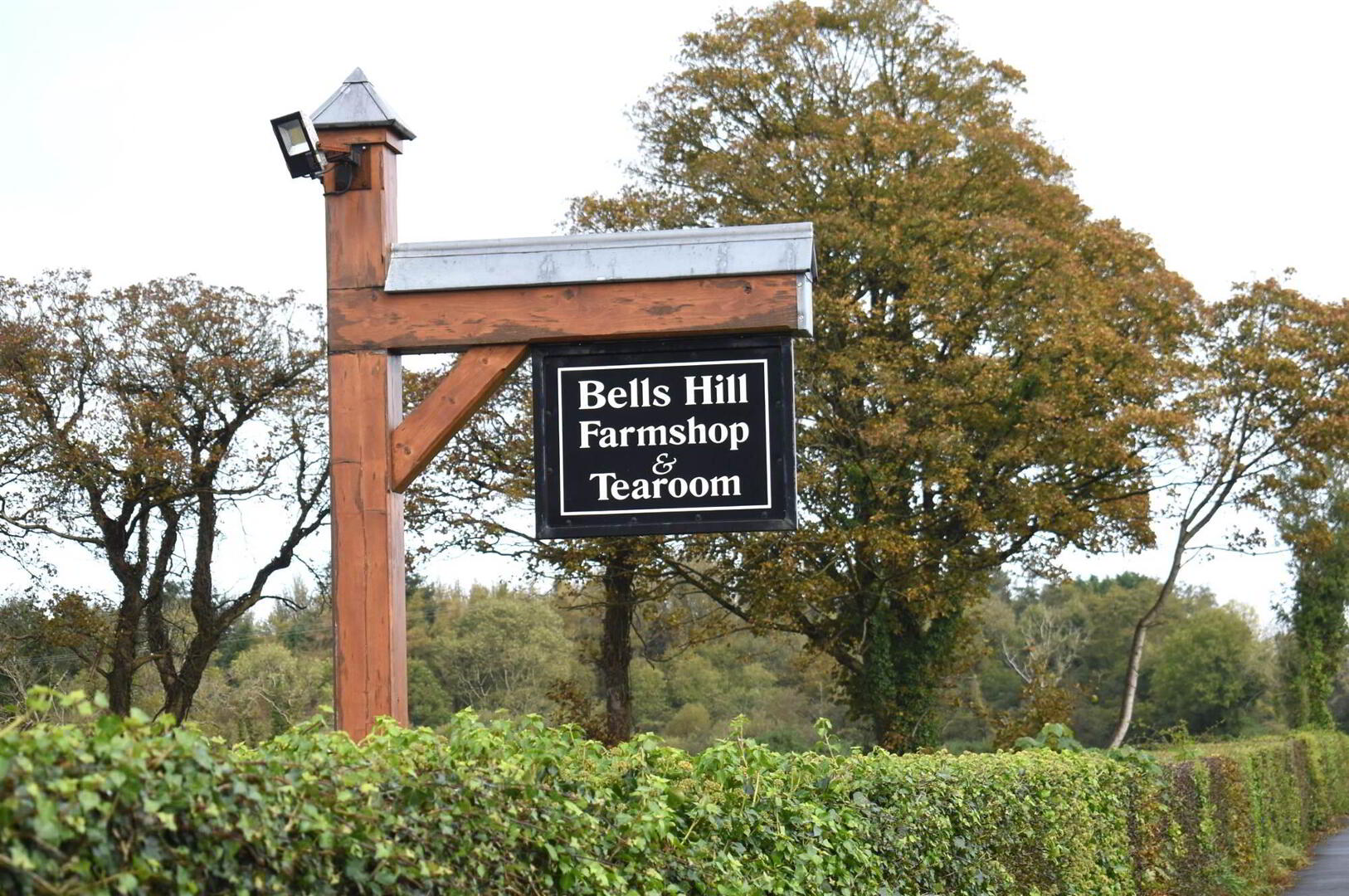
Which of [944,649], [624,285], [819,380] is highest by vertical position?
[819,380]

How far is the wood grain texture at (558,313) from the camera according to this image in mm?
6281

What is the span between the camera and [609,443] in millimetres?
6207

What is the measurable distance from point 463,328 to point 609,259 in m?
0.69

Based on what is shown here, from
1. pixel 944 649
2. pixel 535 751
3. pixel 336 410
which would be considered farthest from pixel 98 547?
pixel 535 751

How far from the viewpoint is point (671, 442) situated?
244 inches

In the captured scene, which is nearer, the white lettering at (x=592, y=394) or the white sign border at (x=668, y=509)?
the white sign border at (x=668, y=509)

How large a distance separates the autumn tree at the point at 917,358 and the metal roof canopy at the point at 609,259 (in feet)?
54.4

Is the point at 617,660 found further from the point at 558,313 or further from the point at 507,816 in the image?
the point at 507,816

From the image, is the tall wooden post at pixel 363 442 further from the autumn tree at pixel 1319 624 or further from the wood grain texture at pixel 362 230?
the autumn tree at pixel 1319 624

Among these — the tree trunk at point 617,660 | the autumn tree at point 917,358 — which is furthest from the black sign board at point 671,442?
the tree trunk at point 617,660

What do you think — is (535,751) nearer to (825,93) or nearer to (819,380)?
(819,380)

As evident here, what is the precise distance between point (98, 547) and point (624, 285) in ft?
78.2

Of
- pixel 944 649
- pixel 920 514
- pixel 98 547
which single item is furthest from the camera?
pixel 98 547

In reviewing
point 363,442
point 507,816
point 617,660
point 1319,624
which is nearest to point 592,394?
point 363,442
